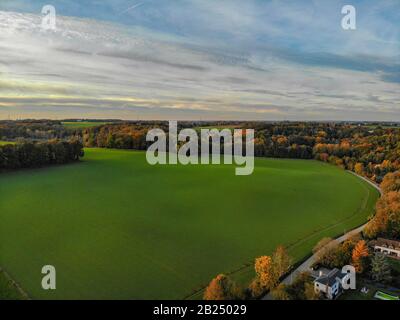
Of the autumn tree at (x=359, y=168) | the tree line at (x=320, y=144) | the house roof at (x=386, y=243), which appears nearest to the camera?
the house roof at (x=386, y=243)

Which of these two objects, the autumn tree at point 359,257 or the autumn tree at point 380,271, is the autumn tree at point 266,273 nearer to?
the autumn tree at point 359,257

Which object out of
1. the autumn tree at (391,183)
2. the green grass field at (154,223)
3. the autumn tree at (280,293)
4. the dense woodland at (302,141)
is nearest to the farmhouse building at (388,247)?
the green grass field at (154,223)

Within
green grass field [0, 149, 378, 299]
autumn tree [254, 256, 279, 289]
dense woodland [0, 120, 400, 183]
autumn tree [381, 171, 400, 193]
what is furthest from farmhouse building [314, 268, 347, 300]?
dense woodland [0, 120, 400, 183]

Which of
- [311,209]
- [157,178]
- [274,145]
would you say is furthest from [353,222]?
[274,145]

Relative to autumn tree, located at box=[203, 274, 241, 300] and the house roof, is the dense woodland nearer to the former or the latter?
the house roof

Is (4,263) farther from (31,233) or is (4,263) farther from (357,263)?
(357,263)

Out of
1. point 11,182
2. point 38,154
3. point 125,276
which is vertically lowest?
point 125,276
